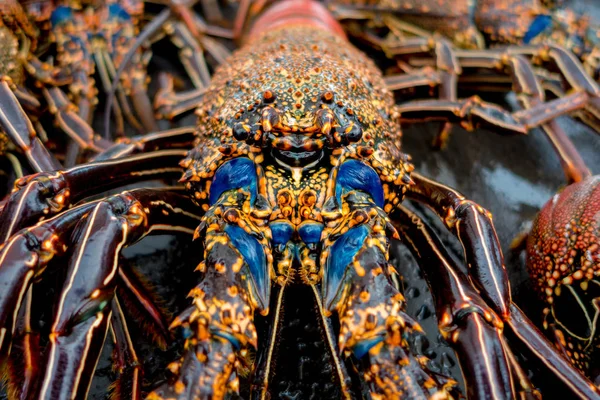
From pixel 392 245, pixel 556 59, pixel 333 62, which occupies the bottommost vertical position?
pixel 392 245

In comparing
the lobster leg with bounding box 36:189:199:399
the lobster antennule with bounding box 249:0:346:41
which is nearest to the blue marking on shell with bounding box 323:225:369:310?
the lobster leg with bounding box 36:189:199:399

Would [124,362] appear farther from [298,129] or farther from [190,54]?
[190,54]

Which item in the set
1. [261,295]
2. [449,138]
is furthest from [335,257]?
[449,138]

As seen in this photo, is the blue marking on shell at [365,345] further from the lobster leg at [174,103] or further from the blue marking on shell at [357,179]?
the lobster leg at [174,103]

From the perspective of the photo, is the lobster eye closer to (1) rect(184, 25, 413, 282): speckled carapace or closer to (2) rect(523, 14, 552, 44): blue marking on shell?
(1) rect(184, 25, 413, 282): speckled carapace

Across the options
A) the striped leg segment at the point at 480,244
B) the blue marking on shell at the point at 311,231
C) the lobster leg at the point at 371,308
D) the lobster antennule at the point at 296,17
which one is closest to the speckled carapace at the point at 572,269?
the striped leg segment at the point at 480,244

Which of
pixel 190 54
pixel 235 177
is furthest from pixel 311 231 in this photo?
pixel 190 54

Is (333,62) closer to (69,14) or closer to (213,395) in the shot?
(213,395)

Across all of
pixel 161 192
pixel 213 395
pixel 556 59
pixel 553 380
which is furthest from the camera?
pixel 556 59
